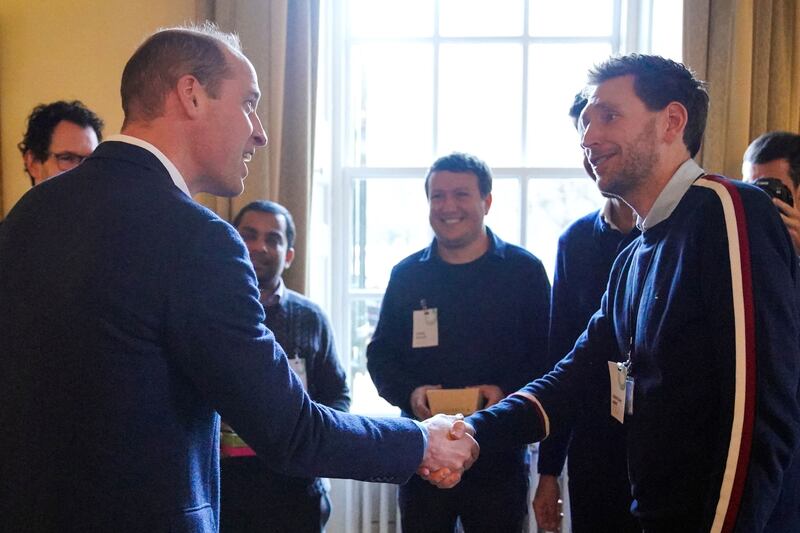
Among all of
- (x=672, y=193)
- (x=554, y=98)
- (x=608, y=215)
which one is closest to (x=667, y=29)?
(x=554, y=98)

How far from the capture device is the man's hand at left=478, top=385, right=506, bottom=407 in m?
2.31

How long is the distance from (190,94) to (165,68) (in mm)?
68

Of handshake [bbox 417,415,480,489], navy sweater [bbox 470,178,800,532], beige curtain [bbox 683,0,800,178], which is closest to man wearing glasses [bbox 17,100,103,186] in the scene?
handshake [bbox 417,415,480,489]

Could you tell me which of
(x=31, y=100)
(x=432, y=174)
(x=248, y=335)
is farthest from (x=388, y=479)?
(x=31, y=100)

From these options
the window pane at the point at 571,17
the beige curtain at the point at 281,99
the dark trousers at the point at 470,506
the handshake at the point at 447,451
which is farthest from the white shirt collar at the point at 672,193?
the window pane at the point at 571,17

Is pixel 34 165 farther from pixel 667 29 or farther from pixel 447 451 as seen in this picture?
pixel 667 29

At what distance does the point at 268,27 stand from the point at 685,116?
192 cm

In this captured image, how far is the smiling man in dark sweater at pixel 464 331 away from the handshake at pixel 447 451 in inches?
16.2

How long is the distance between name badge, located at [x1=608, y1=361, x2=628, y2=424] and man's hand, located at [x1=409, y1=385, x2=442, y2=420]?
772 millimetres

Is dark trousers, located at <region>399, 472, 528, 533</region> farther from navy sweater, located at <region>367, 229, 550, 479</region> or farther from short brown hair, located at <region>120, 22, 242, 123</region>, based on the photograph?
short brown hair, located at <region>120, 22, 242, 123</region>

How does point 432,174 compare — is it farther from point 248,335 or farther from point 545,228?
point 248,335

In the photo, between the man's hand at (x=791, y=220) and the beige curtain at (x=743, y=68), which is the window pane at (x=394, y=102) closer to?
the beige curtain at (x=743, y=68)

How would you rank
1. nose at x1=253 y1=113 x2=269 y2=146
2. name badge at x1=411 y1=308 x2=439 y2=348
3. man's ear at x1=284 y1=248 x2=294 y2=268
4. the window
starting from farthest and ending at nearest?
the window < man's ear at x1=284 y1=248 x2=294 y2=268 < name badge at x1=411 y1=308 x2=439 y2=348 < nose at x1=253 y1=113 x2=269 y2=146

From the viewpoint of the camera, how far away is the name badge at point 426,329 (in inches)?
97.2
